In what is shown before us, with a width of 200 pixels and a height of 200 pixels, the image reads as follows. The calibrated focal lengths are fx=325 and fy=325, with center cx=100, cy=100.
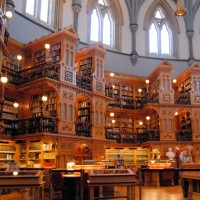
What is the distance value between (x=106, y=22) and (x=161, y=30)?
404 centimetres

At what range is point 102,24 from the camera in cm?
2086

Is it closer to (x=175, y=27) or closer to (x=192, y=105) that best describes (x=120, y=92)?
(x=192, y=105)

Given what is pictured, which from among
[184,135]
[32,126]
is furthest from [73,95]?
[184,135]

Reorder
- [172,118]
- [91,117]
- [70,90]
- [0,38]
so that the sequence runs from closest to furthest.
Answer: [0,38], [70,90], [91,117], [172,118]

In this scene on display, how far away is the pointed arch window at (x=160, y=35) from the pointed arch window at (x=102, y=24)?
279 centimetres

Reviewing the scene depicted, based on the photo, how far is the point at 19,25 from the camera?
1589 centimetres

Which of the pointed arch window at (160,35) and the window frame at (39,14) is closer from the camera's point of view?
the window frame at (39,14)

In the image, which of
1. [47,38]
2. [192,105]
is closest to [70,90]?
[47,38]

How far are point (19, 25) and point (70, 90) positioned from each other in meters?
4.63

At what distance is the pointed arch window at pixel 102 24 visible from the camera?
66.8 ft

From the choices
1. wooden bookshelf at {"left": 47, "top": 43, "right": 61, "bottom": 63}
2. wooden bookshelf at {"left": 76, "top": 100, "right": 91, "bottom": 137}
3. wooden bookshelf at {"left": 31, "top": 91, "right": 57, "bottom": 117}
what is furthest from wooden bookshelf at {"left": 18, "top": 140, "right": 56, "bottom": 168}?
wooden bookshelf at {"left": 47, "top": 43, "right": 61, "bottom": 63}

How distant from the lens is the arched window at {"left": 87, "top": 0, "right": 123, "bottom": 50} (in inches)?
800

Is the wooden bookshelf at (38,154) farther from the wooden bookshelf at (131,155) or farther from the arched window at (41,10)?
the arched window at (41,10)

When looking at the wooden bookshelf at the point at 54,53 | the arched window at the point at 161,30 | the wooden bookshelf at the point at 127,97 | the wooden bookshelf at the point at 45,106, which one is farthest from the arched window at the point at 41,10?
the arched window at the point at 161,30
